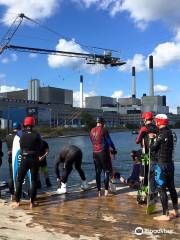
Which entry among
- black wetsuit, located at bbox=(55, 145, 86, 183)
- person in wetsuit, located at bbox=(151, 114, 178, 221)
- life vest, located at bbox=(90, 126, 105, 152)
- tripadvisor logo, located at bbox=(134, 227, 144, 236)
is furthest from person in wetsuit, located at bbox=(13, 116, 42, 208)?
tripadvisor logo, located at bbox=(134, 227, 144, 236)

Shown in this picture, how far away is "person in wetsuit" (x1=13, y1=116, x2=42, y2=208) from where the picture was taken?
10.6m

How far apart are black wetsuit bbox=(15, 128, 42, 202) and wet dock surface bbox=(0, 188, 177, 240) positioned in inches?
21.9

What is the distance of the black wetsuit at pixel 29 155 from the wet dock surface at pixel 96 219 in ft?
1.82

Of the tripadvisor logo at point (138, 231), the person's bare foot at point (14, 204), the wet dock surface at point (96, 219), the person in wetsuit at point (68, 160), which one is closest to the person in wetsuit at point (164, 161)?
the wet dock surface at point (96, 219)

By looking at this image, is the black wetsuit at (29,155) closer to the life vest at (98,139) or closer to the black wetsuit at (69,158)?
the life vest at (98,139)

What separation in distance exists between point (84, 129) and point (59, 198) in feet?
489

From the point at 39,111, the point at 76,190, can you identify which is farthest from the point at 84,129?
the point at 76,190

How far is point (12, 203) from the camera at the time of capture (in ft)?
35.8

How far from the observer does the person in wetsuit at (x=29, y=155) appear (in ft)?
34.9

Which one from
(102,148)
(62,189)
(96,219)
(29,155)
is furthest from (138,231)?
(62,189)

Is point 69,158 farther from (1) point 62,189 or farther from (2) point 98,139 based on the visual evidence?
(2) point 98,139

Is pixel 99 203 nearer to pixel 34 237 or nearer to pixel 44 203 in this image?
pixel 44 203

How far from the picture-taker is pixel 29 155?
10.6m

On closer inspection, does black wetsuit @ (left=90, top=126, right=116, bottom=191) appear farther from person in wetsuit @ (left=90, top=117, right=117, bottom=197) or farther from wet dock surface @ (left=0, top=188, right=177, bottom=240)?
wet dock surface @ (left=0, top=188, right=177, bottom=240)
